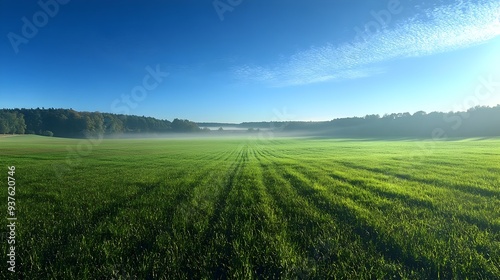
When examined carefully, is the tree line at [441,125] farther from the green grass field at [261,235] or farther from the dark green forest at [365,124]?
the green grass field at [261,235]

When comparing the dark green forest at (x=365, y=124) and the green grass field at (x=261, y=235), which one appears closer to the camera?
the green grass field at (x=261, y=235)

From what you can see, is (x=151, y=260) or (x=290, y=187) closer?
(x=151, y=260)

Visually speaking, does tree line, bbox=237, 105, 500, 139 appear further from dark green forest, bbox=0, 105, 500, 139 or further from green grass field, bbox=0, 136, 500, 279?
green grass field, bbox=0, 136, 500, 279

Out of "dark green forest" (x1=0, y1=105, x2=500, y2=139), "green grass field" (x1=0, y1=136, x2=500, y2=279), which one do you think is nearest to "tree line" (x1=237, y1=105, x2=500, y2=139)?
"dark green forest" (x1=0, y1=105, x2=500, y2=139)

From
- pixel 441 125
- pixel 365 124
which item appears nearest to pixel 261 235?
pixel 441 125

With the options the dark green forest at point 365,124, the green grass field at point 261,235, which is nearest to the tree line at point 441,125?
the dark green forest at point 365,124

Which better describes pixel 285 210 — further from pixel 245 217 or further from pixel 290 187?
pixel 290 187

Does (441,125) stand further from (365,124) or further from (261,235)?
(261,235)

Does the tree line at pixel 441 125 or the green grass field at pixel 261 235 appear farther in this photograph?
the tree line at pixel 441 125

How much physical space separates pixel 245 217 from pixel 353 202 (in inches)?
171

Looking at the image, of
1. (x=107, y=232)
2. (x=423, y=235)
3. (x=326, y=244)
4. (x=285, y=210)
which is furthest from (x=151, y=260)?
(x=423, y=235)

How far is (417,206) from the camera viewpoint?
8820mm

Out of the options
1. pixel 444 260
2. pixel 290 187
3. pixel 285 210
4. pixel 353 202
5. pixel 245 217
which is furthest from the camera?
pixel 290 187

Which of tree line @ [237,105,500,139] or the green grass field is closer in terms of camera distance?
the green grass field
